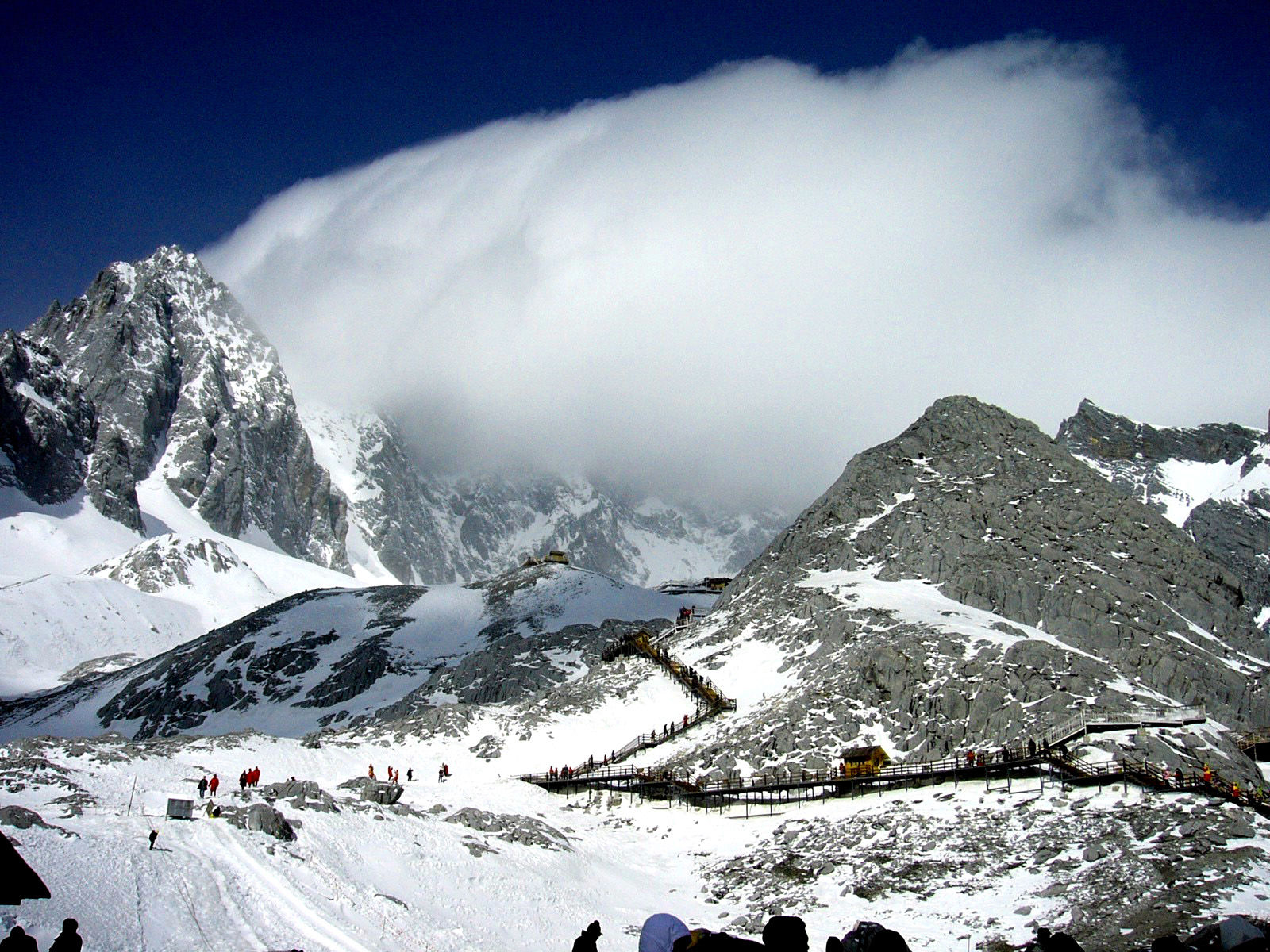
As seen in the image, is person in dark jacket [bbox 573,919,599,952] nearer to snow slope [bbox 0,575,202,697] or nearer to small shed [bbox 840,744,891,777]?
small shed [bbox 840,744,891,777]

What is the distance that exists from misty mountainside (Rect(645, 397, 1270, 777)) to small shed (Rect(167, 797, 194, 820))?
1242 inches

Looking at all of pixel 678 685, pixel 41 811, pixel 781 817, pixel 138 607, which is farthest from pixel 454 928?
pixel 138 607

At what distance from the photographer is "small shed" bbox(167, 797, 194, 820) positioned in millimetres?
35531

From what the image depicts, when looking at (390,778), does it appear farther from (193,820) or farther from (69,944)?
(69,944)

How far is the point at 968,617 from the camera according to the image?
7569 centimetres

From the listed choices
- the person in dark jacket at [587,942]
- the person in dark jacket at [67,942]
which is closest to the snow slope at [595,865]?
the person in dark jacket at [67,942]

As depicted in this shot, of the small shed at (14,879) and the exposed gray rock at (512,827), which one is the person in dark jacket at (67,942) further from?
the exposed gray rock at (512,827)

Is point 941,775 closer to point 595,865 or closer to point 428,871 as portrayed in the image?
point 595,865

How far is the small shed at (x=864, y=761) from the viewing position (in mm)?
54562

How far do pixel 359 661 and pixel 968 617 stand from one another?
62.5 meters

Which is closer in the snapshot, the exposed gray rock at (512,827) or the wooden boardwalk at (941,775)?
the wooden boardwalk at (941,775)

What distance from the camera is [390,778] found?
5931 cm

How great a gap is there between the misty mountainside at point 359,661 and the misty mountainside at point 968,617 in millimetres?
20811

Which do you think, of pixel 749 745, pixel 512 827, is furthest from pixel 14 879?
pixel 749 745
